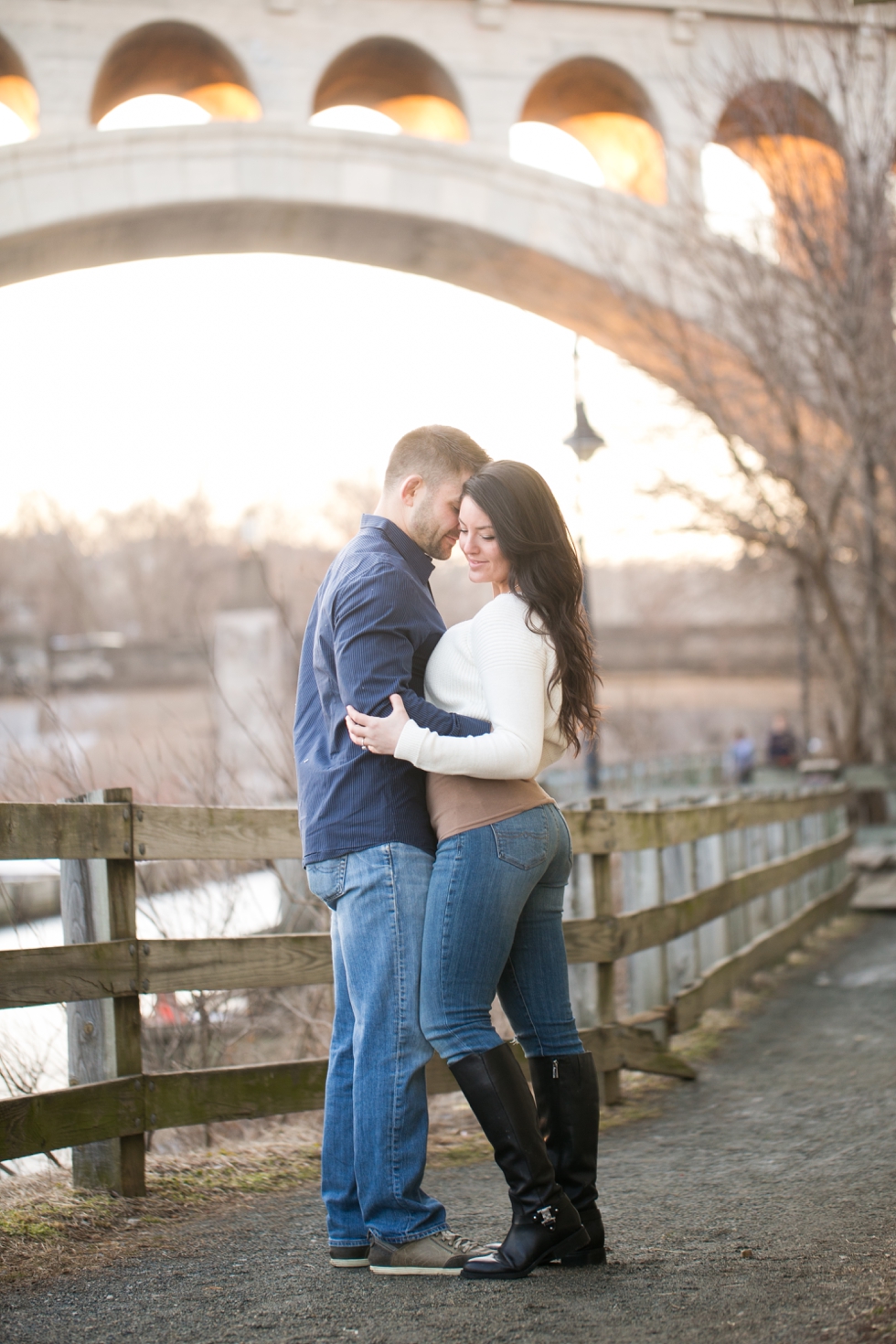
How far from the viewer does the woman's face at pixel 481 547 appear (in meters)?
2.99

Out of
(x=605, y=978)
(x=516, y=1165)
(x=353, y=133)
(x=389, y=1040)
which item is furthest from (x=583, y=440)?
(x=516, y=1165)

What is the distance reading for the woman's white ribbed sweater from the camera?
278cm

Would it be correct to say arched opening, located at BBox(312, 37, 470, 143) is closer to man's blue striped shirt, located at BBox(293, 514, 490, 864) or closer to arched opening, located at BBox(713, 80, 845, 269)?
arched opening, located at BBox(713, 80, 845, 269)

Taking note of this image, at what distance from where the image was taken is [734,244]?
1506 cm

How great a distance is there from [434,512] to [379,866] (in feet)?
2.93

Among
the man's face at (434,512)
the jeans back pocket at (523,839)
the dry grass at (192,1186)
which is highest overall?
the man's face at (434,512)

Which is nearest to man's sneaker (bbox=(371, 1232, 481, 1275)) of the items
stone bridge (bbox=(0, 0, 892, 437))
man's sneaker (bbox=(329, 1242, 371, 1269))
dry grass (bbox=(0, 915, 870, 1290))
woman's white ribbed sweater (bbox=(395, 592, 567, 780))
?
man's sneaker (bbox=(329, 1242, 371, 1269))

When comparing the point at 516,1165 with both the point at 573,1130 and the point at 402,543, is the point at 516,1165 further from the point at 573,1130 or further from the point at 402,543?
the point at 402,543

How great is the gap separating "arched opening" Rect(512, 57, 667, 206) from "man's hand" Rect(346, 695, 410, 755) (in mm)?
19802

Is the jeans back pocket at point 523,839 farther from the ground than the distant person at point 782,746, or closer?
farther from the ground

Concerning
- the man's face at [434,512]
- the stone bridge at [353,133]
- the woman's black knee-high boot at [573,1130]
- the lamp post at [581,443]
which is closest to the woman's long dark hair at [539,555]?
the man's face at [434,512]

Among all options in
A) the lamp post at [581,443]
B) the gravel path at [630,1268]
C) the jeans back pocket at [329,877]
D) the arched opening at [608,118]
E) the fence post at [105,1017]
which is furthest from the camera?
the arched opening at [608,118]

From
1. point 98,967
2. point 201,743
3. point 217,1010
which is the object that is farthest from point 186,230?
point 98,967

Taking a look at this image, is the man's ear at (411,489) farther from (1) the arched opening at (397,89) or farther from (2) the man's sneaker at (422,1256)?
(1) the arched opening at (397,89)
